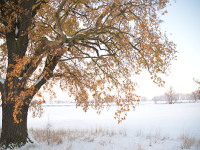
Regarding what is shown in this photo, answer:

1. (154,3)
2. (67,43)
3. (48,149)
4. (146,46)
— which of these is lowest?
(48,149)

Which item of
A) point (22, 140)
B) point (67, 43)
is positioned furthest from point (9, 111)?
point (67, 43)

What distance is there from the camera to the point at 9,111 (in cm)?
667

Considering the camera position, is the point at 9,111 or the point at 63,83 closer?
the point at 9,111

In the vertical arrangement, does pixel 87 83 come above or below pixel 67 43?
below

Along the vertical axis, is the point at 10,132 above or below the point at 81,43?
below

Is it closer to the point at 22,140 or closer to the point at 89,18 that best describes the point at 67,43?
the point at 89,18

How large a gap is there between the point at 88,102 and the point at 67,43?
4.08 m

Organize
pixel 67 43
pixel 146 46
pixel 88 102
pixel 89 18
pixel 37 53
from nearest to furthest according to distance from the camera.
Result: pixel 146 46 → pixel 67 43 → pixel 37 53 → pixel 89 18 → pixel 88 102

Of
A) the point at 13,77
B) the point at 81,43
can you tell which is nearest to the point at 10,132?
the point at 13,77

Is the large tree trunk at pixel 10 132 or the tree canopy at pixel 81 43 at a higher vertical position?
the tree canopy at pixel 81 43

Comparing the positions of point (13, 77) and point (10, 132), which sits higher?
point (13, 77)

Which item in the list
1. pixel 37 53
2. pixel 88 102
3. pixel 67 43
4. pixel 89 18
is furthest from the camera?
pixel 88 102

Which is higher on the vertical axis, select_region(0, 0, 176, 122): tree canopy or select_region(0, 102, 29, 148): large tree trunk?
select_region(0, 0, 176, 122): tree canopy

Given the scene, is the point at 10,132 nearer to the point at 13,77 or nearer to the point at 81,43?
the point at 13,77
